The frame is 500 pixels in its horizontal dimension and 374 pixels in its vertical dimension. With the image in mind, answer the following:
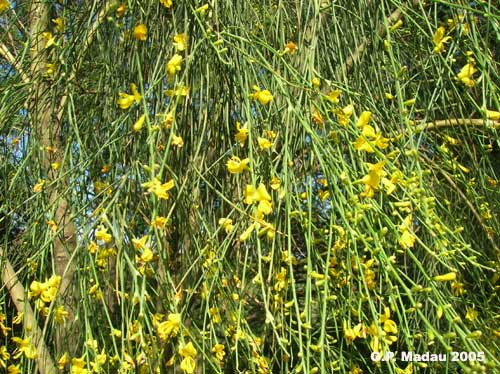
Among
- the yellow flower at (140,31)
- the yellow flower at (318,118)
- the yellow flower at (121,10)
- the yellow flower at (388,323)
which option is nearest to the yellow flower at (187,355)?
the yellow flower at (388,323)

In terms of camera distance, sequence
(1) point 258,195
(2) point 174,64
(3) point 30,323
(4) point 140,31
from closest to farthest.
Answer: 1. (1) point 258,195
2. (2) point 174,64
3. (4) point 140,31
4. (3) point 30,323

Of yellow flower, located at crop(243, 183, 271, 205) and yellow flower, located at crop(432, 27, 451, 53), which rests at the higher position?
yellow flower, located at crop(432, 27, 451, 53)

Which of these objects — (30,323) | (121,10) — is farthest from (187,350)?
(30,323)

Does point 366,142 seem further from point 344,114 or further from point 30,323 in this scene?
point 30,323

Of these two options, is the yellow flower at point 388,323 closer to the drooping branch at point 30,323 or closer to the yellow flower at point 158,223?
the yellow flower at point 158,223

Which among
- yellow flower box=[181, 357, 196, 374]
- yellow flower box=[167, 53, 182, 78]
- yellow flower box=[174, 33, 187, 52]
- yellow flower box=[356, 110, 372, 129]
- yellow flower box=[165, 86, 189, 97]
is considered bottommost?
yellow flower box=[181, 357, 196, 374]

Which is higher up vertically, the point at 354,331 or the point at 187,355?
the point at 187,355

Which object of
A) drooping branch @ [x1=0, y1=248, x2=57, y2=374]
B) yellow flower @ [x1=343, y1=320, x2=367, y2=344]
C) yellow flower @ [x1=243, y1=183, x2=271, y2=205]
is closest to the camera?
yellow flower @ [x1=243, y1=183, x2=271, y2=205]

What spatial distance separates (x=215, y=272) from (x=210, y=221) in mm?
347

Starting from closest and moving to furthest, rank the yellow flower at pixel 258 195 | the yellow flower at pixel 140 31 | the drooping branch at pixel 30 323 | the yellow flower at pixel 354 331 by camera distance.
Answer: the yellow flower at pixel 258 195, the yellow flower at pixel 354 331, the yellow flower at pixel 140 31, the drooping branch at pixel 30 323

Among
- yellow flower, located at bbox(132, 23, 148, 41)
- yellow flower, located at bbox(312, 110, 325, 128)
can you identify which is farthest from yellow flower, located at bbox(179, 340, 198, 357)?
yellow flower, located at bbox(132, 23, 148, 41)

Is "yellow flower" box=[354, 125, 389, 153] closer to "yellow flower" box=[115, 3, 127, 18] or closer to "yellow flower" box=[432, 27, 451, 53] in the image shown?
"yellow flower" box=[432, 27, 451, 53]

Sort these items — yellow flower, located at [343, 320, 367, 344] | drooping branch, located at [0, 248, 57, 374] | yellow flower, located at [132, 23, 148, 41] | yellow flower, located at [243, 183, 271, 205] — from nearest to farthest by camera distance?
yellow flower, located at [243, 183, 271, 205]
yellow flower, located at [343, 320, 367, 344]
yellow flower, located at [132, 23, 148, 41]
drooping branch, located at [0, 248, 57, 374]

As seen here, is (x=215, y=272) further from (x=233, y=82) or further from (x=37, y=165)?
(x=37, y=165)
